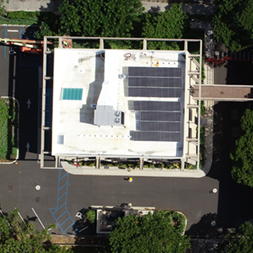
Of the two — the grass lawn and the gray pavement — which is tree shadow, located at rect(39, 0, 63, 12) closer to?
the grass lawn

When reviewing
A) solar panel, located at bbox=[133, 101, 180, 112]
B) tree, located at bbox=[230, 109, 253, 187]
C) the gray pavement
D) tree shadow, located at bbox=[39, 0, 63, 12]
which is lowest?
the gray pavement

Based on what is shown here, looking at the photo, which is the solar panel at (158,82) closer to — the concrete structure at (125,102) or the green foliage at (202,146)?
the concrete structure at (125,102)

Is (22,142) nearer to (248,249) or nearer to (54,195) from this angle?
(54,195)

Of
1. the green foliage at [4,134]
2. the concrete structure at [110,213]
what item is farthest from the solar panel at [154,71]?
the green foliage at [4,134]

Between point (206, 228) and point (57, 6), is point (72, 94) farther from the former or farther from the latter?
point (206, 228)

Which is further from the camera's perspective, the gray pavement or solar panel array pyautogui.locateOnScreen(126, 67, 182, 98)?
the gray pavement

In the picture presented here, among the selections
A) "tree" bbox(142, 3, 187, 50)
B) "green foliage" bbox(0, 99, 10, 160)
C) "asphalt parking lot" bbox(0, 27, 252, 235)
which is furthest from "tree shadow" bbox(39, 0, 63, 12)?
"green foliage" bbox(0, 99, 10, 160)
